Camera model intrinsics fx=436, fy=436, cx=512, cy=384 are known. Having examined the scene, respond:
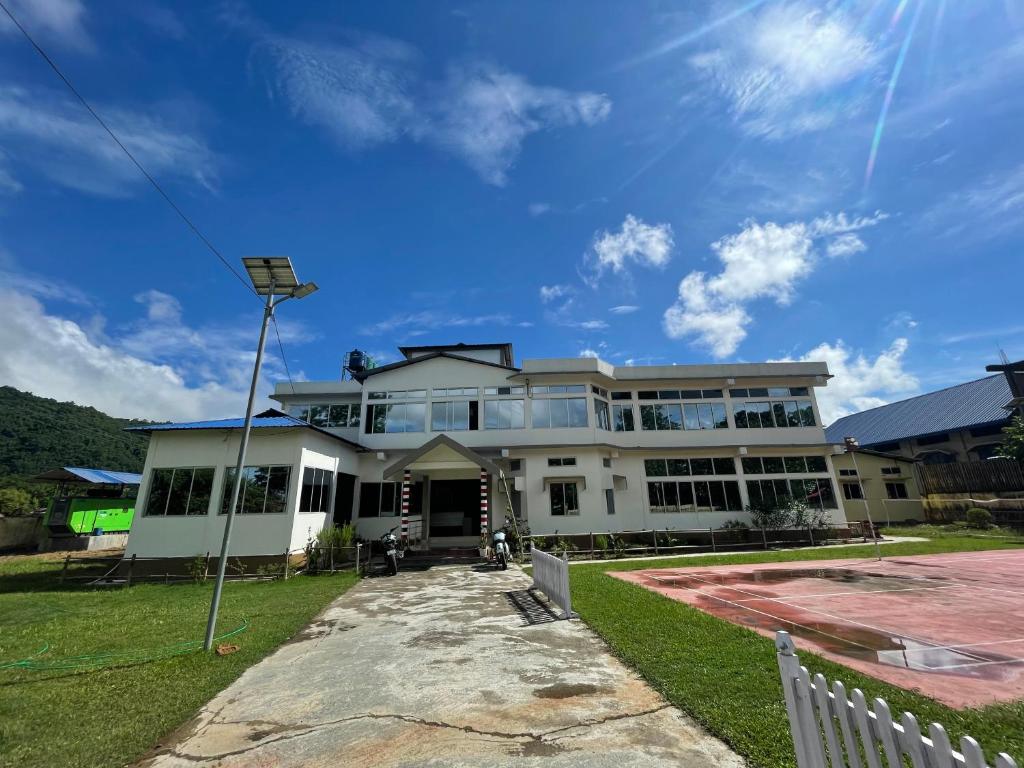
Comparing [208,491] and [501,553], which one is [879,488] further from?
[208,491]

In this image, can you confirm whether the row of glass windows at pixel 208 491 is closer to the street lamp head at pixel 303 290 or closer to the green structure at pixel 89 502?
the green structure at pixel 89 502

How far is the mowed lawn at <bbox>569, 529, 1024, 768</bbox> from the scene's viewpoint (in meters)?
3.28

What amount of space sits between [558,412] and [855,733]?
17.4m

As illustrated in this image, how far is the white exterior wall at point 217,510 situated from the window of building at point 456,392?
19.7ft

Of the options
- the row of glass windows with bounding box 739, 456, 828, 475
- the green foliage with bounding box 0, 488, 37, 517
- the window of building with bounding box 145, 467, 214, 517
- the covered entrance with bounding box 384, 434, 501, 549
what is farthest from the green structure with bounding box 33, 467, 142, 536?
the row of glass windows with bounding box 739, 456, 828, 475

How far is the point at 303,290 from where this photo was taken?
7691mm

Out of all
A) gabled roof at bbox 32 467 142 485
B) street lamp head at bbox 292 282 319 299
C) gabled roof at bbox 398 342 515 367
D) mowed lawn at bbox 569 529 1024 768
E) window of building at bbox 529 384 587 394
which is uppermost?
gabled roof at bbox 398 342 515 367

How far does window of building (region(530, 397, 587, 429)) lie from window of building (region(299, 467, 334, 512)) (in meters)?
8.81

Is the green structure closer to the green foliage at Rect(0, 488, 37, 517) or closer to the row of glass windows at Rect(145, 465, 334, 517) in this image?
the green foliage at Rect(0, 488, 37, 517)

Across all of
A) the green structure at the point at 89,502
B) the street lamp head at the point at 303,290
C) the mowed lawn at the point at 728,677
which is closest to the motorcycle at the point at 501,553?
the mowed lawn at the point at 728,677

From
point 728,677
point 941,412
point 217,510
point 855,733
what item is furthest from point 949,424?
point 217,510

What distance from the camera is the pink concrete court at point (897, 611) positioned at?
14.6ft

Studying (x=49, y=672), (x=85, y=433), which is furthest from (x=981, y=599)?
(x=85, y=433)

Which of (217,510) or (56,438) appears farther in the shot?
(56,438)
